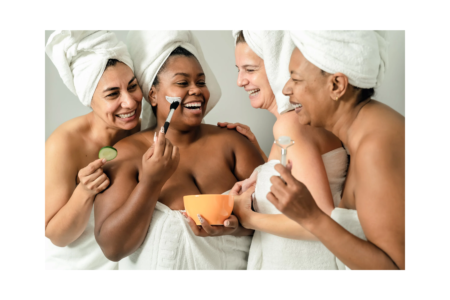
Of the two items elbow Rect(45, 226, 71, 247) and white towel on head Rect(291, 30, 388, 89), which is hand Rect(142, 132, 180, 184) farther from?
white towel on head Rect(291, 30, 388, 89)

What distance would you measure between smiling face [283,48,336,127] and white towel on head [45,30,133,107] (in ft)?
1.89

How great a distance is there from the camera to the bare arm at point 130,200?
1447mm

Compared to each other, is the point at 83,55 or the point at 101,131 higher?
the point at 83,55

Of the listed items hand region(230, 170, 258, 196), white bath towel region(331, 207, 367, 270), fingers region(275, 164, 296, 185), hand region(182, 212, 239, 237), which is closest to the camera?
fingers region(275, 164, 296, 185)

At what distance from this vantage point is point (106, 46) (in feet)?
5.12

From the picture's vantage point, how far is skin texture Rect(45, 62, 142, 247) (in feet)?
5.00

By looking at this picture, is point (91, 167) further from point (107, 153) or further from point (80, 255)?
point (80, 255)

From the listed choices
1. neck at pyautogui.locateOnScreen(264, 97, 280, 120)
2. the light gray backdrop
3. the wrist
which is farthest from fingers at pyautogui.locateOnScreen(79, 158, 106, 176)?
the wrist

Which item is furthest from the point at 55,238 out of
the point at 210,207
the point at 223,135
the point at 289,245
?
the point at 289,245

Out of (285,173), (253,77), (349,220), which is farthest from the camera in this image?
(253,77)

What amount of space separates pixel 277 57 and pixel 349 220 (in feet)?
1.85

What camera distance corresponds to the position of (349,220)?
1344 mm

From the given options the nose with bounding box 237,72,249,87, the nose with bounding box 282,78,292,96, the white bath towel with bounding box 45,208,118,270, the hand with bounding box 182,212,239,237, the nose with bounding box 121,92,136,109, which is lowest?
the white bath towel with bounding box 45,208,118,270

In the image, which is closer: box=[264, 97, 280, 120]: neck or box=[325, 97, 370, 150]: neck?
box=[325, 97, 370, 150]: neck
